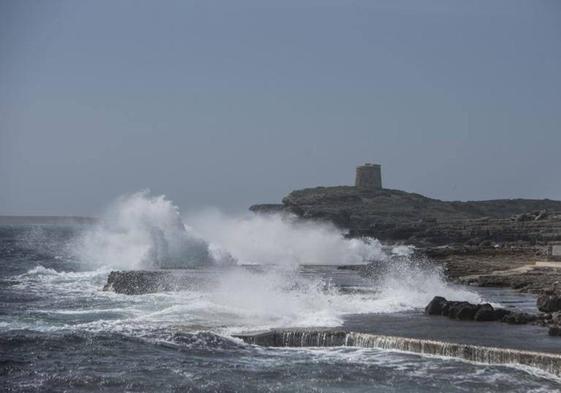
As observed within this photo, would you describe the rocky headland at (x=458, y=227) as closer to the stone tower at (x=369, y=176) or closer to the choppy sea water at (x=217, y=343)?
the stone tower at (x=369, y=176)

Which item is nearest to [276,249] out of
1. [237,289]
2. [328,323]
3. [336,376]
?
[237,289]

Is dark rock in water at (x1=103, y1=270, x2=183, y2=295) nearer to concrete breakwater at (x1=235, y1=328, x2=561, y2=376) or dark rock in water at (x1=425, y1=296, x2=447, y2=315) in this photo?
dark rock in water at (x1=425, y1=296, x2=447, y2=315)

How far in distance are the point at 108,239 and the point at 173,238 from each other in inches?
220

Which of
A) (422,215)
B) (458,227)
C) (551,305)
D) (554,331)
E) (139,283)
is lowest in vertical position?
(554,331)

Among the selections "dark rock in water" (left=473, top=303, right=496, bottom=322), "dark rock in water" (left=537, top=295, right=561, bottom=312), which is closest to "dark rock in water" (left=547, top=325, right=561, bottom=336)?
"dark rock in water" (left=473, top=303, right=496, bottom=322)

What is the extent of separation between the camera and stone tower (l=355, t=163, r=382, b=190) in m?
128

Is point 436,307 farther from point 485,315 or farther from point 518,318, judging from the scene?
point 518,318

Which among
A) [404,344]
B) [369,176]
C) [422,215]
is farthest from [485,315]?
[369,176]

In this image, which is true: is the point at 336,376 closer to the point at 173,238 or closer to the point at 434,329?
the point at 434,329

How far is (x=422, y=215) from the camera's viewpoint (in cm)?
10856

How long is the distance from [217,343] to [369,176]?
110851mm

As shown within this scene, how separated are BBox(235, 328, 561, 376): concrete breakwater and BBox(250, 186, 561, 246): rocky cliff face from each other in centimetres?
5469

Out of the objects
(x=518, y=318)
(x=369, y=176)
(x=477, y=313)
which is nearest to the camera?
(x=518, y=318)

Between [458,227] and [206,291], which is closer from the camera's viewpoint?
[206,291]
